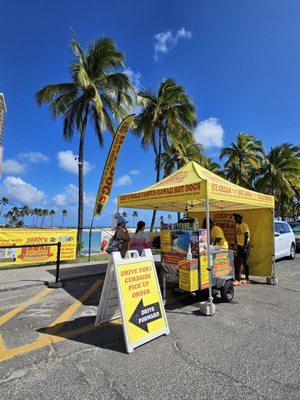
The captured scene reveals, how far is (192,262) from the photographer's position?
5910mm

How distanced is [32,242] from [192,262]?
788cm

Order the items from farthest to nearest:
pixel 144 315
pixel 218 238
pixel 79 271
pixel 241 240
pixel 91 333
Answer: pixel 79 271, pixel 241 240, pixel 218 238, pixel 91 333, pixel 144 315

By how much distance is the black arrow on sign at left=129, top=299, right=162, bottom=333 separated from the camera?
4.33 meters

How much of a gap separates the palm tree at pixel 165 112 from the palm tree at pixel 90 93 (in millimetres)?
6035

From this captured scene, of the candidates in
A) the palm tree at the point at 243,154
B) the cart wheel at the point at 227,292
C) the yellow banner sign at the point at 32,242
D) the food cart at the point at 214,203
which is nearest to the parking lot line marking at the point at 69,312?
the food cart at the point at 214,203

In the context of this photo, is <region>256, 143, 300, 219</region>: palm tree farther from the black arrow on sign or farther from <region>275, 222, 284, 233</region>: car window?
the black arrow on sign

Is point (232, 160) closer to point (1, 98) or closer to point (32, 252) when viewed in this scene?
point (32, 252)

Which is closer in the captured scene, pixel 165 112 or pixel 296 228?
pixel 296 228

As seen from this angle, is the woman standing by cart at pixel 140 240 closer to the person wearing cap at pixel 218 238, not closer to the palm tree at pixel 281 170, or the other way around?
the person wearing cap at pixel 218 238

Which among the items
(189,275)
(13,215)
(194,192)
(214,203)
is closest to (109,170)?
(214,203)

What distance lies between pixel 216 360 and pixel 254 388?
0.70m

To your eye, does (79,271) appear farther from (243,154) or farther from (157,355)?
(243,154)

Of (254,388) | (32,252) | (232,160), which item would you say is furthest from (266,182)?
(254,388)

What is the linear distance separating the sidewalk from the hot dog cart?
4079 millimetres
